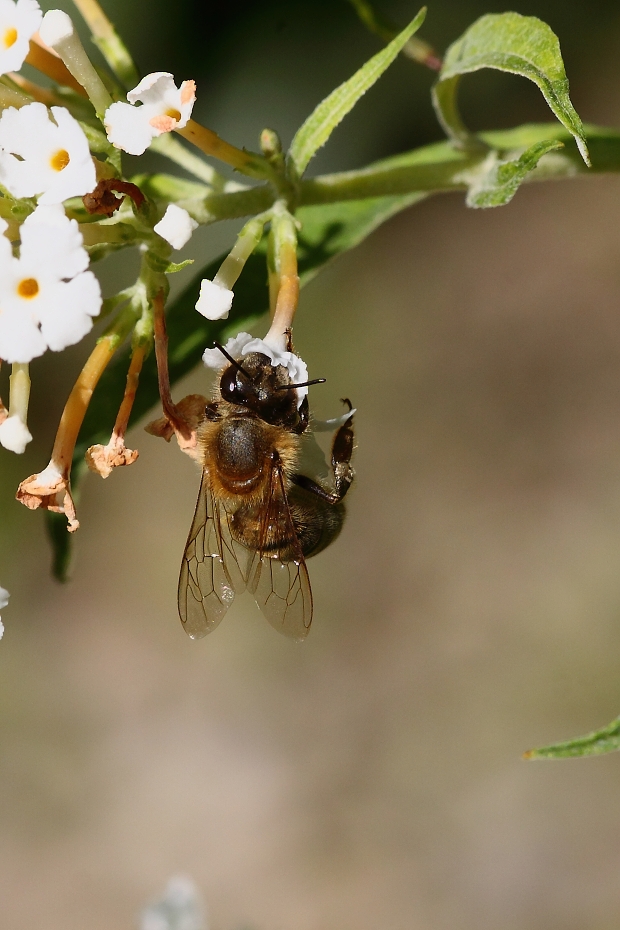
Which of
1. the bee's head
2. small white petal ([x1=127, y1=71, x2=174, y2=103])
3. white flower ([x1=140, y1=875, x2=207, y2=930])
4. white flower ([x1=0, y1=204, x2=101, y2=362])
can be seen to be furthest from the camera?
white flower ([x1=140, y1=875, x2=207, y2=930])

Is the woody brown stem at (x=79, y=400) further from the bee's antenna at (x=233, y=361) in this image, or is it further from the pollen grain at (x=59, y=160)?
the pollen grain at (x=59, y=160)

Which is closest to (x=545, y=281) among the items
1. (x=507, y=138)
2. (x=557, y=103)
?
(x=507, y=138)

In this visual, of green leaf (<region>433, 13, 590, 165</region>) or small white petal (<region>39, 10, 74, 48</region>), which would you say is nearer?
green leaf (<region>433, 13, 590, 165</region>)

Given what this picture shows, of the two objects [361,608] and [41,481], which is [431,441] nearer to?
[361,608]

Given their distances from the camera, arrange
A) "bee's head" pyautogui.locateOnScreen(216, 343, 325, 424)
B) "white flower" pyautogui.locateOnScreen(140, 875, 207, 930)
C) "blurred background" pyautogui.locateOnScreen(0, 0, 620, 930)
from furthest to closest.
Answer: "blurred background" pyautogui.locateOnScreen(0, 0, 620, 930) < "white flower" pyautogui.locateOnScreen(140, 875, 207, 930) < "bee's head" pyautogui.locateOnScreen(216, 343, 325, 424)

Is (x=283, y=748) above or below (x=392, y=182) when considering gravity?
above

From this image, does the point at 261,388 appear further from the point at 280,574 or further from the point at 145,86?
the point at 145,86

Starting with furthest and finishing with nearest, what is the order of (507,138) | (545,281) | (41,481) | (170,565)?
(545,281)
(170,565)
(507,138)
(41,481)

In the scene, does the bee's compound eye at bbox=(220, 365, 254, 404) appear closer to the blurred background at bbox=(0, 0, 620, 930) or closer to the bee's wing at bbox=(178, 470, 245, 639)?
the bee's wing at bbox=(178, 470, 245, 639)

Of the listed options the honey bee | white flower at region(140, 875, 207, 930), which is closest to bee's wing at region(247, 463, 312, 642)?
the honey bee
